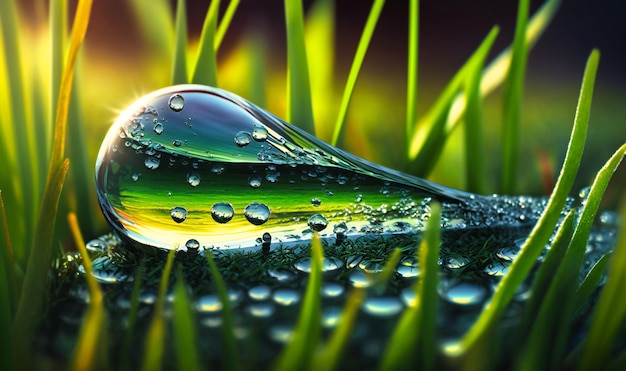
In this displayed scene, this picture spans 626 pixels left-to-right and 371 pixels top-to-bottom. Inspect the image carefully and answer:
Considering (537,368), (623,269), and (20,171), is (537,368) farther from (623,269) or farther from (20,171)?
(20,171)

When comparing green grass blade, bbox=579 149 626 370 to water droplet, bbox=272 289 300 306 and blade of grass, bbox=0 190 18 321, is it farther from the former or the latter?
Result: blade of grass, bbox=0 190 18 321

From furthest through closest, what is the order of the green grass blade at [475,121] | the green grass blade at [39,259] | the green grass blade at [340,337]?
1. the green grass blade at [475,121]
2. the green grass blade at [39,259]
3. the green grass blade at [340,337]

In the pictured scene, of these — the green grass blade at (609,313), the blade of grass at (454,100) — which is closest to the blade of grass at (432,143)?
the blade of grass at (454,100)

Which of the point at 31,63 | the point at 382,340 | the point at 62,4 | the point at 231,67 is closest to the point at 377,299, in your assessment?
the point at 382,340

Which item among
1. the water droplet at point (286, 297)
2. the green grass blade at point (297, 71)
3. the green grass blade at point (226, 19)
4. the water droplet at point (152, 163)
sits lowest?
the water droplet at point (286, 297)

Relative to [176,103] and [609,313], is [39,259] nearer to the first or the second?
[176,103]

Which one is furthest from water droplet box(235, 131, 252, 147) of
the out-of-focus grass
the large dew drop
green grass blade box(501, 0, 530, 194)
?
green grass blade box(501, 0, 530, 194)

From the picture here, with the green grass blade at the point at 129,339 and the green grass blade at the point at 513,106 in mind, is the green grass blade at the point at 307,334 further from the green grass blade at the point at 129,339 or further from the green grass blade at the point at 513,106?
the green grass blade at the point at 513,106
